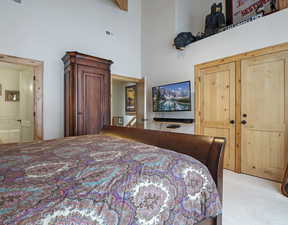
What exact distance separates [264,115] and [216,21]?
199 cm

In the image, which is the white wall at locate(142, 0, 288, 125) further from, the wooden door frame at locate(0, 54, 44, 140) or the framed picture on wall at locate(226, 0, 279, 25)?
the wooden door frame at locate(0, 54, 44, 140)

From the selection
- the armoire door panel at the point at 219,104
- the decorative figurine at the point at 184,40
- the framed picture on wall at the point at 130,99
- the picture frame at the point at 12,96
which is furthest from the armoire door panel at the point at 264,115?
the picture frame at the point at 12,96

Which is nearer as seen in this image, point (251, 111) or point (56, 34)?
point (251, 111)

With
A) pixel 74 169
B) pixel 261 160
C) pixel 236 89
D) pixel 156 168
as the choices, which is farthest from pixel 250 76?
pixel 74 169

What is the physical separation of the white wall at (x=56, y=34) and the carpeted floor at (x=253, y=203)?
3.18 metres

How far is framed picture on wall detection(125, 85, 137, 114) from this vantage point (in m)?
6.27

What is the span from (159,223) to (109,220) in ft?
0.89

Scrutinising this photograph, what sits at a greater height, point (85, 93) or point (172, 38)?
point (172, 38)

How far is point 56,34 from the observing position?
11.4ft

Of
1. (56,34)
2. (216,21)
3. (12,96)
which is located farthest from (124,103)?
(216,21)

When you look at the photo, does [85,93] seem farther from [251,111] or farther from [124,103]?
[124,103]

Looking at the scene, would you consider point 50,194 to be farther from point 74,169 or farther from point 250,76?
point 250,76

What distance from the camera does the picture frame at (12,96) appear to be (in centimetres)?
543

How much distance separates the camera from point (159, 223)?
31.1 inches
